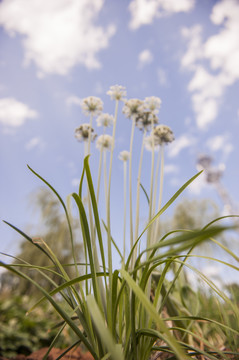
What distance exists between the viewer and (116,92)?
950 millimetres

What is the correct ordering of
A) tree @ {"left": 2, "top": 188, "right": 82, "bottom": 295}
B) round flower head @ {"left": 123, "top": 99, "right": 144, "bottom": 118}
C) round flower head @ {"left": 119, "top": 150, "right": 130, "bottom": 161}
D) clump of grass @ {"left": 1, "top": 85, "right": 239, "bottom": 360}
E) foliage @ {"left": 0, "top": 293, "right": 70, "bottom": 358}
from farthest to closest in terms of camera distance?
1. tree @ {"left": 2, "top": 188, "right": 82, "bottom": 295}
2. foliage @ {"left": 0, "top": 293, "right": 70, "bottom": 358}
3. round flower head @ {"left": 119, "top": 150, "right": 130, "bottom": 161}
4. round flower head @ {"left": 123, "top": 99, "right": 144, "bottom": 118}
5. clump of grass @ {"left": 1, "top": 85, "right": 239, "bottom": 360}

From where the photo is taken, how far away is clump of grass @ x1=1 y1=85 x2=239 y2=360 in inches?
14.9

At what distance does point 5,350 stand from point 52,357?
0.75 metres

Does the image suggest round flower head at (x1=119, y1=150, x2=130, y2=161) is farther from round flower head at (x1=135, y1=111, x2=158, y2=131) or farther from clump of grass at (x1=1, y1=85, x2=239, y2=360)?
round flower head at (x1=135, y1=111, x2=158, y2=131)

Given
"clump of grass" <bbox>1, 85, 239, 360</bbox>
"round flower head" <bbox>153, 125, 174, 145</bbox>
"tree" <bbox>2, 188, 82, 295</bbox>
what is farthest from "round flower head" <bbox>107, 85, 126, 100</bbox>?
"tree" <bbox>2, 188, 82, 295</bbox>

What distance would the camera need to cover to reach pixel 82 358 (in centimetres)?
90

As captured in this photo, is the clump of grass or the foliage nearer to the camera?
the clump of grass

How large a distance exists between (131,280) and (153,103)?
2.53 feet

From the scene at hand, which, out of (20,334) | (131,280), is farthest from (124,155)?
(20,334)

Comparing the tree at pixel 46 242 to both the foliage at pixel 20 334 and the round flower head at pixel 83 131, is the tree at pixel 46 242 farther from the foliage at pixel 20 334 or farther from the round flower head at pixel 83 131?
the round flower head at pixel 83 131

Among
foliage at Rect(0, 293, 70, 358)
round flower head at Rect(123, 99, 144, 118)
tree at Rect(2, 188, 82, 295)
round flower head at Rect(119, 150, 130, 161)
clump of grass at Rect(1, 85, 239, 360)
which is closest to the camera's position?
clump of grass at Rect(1, 85, 239, 360)

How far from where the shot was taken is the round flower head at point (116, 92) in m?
0.95

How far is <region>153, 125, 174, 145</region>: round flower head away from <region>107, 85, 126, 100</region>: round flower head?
0.67ft

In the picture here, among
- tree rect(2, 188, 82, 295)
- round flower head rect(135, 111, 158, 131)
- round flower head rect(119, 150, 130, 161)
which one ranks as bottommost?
round flower head rect(119, 150, 130, 161)
